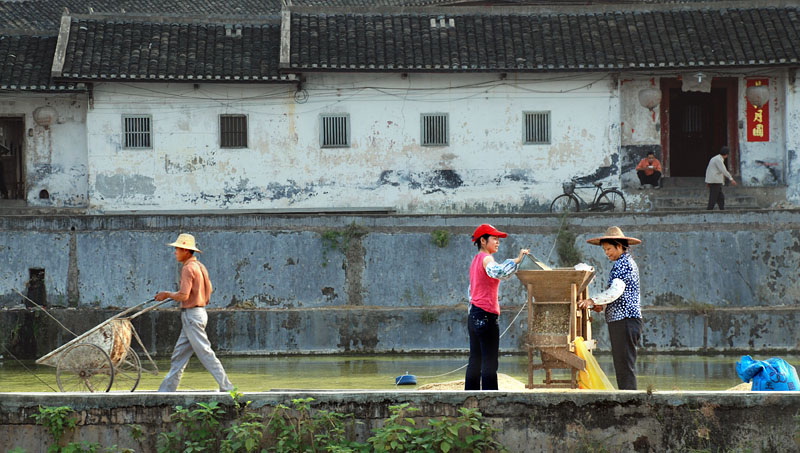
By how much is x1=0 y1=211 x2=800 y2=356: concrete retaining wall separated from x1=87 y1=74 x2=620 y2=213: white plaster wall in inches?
159

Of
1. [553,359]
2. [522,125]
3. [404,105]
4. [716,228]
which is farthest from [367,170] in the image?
[553,359]

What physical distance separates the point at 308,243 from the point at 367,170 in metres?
4.44

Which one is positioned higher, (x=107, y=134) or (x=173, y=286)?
(x=107, y=134)

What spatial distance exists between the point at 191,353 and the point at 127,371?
2045 mm

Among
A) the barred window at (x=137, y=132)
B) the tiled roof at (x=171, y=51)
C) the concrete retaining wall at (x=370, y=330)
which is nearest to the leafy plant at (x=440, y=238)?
the concrete retaining wall at (x=370, y=330)

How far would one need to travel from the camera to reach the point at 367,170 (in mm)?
25078

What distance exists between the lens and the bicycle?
24.5 metres

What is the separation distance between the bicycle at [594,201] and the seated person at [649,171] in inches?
24.2

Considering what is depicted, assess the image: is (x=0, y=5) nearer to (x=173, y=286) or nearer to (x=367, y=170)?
(x=367, y=170)

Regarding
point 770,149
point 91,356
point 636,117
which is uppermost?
point 636,117

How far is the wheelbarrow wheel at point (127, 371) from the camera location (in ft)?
40.7

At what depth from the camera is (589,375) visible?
420 inches

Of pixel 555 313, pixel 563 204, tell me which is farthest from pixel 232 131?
pixel 555 313

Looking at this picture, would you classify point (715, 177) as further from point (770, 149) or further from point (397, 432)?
point (397, 432)
